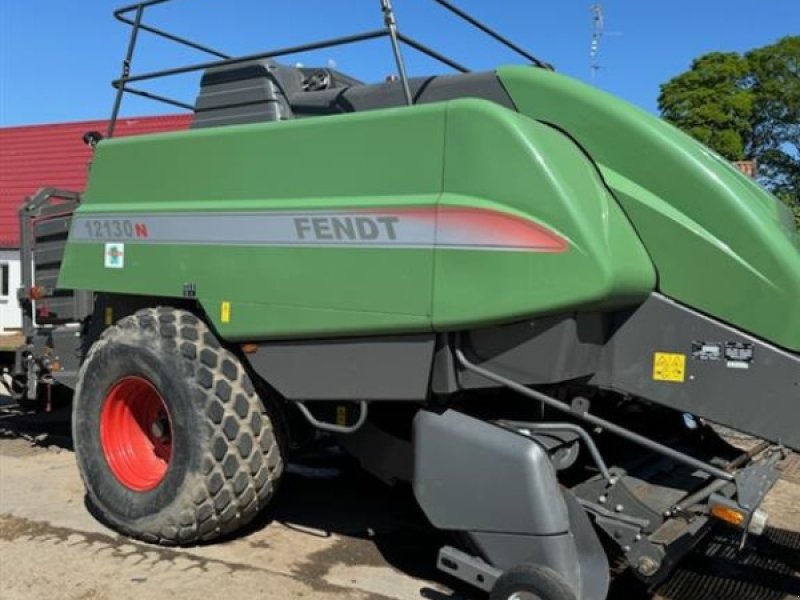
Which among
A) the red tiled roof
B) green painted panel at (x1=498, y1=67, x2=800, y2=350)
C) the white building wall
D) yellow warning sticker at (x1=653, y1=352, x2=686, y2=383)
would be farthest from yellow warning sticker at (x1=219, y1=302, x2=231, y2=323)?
the white building wall

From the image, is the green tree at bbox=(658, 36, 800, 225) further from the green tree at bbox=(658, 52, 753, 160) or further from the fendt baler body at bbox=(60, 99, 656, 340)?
the fendt baler body at bbox=(60, 99, 656, 340)

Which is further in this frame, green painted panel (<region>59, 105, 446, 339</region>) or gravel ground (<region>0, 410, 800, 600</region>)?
gravel ground (<region>0, 410, 800, 600</region>)

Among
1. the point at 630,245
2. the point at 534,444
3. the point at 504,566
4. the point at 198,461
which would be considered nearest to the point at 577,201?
the point at 630,245

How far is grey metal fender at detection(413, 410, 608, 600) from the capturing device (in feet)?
10.7

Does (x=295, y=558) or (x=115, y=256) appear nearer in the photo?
(x=295, y=558)

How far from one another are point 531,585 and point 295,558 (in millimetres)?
1539

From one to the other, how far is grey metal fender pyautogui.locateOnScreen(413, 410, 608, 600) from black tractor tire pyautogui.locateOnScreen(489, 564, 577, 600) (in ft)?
0.21

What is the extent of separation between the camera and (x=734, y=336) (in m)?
3.38

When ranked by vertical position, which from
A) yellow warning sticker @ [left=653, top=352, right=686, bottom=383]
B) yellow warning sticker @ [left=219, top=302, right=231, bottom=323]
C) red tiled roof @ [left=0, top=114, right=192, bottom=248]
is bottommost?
yellow warning sticker @ [left=653, top=352, right=686, bottom=383]

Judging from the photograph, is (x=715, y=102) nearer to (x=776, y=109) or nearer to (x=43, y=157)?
(x=776, y=109)

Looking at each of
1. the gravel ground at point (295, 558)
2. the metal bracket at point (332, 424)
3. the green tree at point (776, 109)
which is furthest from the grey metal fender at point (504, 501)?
Result: the green tree at point (776, 109)

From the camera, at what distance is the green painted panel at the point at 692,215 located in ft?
10.9

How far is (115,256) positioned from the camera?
4637mm

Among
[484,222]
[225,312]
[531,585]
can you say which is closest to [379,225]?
[484,222]
